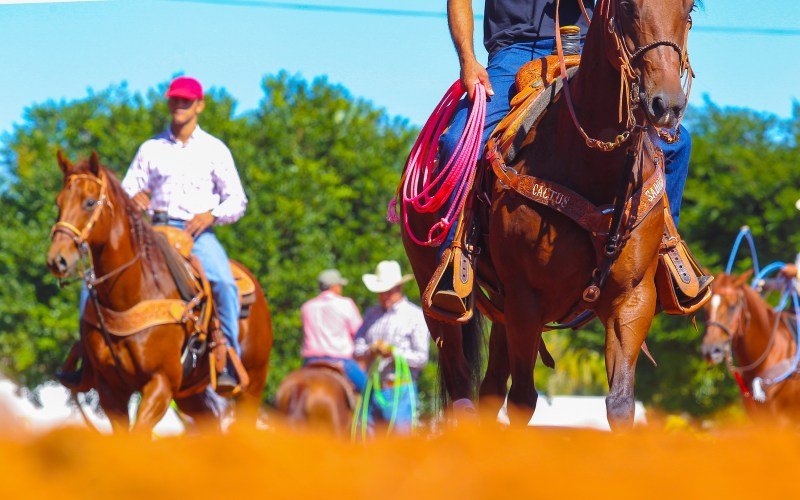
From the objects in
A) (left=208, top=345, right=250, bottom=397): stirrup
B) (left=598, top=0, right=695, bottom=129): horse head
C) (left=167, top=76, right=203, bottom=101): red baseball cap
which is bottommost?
(left=208, top=345, right=250, bottom=397): stirrup

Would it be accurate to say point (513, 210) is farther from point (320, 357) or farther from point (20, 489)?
point (320, 357)

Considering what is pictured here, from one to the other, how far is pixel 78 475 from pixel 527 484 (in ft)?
1.60

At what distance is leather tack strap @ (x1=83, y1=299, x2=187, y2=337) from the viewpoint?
852 cm

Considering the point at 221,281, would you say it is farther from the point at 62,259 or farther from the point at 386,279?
the point at 386,279

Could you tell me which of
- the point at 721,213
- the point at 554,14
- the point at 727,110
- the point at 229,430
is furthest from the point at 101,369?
the point at 727,110

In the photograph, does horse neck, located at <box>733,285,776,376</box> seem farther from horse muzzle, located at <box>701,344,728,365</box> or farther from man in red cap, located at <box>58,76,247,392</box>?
man in red cap, located at <box>58,76,247,392</box>

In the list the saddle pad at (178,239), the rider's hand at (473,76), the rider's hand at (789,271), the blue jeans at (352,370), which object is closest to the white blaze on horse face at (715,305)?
the rider's hand at (789,271)

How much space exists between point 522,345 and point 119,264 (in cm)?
475

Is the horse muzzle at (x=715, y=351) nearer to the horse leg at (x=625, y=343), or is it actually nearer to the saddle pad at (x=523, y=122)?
the saddle pad at (x=523, y=122)

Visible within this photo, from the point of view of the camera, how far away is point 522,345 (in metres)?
4.65

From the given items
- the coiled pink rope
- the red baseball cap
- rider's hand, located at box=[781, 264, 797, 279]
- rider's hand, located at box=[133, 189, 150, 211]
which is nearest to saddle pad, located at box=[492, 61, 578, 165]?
the coiled pink rope

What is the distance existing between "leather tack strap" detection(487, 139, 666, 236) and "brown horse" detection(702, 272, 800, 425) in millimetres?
9576

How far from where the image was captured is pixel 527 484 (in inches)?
48.3

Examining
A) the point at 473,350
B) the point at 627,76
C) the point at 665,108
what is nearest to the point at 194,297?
the point at 473,350
